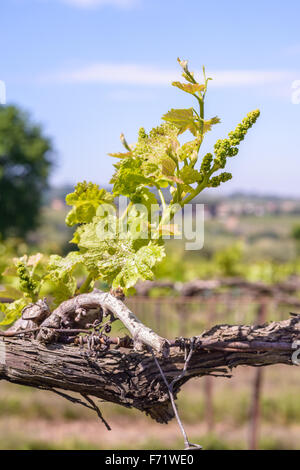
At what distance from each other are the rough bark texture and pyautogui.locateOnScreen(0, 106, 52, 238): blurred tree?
67.9ft

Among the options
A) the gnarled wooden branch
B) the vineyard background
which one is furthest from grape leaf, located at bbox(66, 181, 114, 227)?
the vineyard background

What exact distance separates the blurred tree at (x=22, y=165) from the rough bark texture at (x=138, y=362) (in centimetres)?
2071

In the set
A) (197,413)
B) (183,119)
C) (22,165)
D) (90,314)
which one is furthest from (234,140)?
(22,165)

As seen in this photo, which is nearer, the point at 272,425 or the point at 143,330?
the point at 143,330

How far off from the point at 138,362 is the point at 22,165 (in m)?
22.9

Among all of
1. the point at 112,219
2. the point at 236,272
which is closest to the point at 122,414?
the point at 236,272

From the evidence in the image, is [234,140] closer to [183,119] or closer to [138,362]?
[183,119]

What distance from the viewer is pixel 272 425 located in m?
5.28

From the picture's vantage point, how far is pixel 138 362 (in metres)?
0.92

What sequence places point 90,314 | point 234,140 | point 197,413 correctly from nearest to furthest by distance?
point 234,140
point 90,314
point 197,413

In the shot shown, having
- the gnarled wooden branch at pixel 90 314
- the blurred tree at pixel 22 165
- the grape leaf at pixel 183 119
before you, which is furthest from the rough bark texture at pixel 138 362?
the blurred tree at pixel 22 165

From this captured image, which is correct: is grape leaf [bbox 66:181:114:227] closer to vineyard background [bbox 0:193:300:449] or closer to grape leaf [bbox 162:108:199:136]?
grape leaf [bbox 162:108:199:136]
